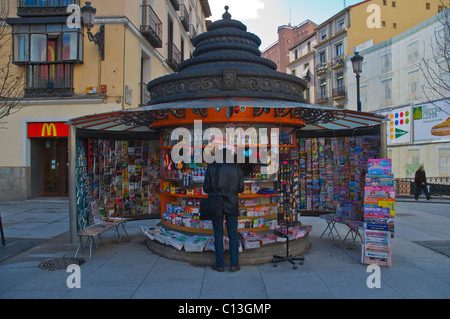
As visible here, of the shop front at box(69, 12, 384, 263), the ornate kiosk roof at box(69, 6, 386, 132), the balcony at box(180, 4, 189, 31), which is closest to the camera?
the ornate kiosk roof at box(69, 6, 386, 132)

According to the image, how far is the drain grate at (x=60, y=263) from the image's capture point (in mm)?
5168

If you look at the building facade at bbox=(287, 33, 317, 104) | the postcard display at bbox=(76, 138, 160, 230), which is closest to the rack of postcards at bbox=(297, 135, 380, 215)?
the postcard display at bbox=(76, 138, 160, 230)

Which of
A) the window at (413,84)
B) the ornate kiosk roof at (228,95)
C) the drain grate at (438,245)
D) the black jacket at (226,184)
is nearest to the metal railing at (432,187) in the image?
the window at (413,84)

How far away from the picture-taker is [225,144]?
221 inches

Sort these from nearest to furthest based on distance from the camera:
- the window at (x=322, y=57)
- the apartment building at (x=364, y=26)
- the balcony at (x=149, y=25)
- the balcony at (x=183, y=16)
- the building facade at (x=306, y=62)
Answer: the balcony at (x=149, y=25), the balcony at (x=183, y=16), the apartment building at (x=364, y=26), the window at (x=322, y=57), the building facade at (x=306, y=62)

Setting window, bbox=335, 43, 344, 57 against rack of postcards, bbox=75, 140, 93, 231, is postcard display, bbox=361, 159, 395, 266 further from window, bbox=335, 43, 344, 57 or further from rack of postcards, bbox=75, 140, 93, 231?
window, bbox=335, 43, 344, 57

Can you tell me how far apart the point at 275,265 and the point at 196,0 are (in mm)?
28922

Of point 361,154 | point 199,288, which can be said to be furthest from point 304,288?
point 361,154

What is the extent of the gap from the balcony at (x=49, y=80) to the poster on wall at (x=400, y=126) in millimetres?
18587

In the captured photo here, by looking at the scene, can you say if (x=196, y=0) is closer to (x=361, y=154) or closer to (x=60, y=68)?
(x=60, y=68)

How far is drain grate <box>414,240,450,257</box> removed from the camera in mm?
6156

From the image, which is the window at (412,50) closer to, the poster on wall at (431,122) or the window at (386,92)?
the window at (386,92)

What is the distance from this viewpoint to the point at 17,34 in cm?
1277

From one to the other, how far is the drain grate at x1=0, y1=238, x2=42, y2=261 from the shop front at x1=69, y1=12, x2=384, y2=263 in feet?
3.76
